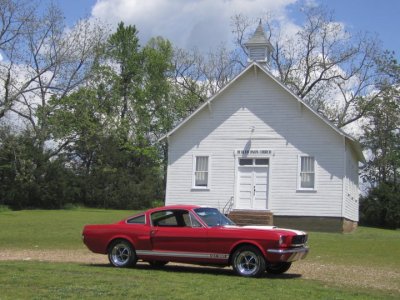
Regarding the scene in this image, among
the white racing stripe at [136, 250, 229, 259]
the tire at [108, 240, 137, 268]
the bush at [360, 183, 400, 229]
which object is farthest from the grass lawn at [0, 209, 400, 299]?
the bush at [360, 183, 400, 229]

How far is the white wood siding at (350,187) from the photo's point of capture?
1181 inches

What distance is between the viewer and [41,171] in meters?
46.1

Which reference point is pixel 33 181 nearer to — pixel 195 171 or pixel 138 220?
pixel 195 171

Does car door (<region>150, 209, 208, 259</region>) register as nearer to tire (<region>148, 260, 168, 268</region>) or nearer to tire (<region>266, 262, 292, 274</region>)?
tire (<region>148, 260, 168, 268</region>)

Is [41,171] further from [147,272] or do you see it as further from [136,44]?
[147,272]

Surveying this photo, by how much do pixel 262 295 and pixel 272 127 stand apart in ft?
67.1

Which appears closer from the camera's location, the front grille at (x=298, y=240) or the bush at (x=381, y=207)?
the front grille at (x=298, y=240)

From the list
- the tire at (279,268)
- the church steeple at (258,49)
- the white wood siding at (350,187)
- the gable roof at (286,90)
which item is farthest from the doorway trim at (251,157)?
the tire at (279,268)

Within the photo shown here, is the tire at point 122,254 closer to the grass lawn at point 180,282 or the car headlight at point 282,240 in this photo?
the grass lawn at point 180,282

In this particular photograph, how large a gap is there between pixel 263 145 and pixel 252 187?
6.92 ft

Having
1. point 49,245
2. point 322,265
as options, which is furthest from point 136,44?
point 322,265

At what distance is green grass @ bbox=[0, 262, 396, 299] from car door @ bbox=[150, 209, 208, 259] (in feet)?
1.53

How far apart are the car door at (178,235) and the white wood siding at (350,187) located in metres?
16.8

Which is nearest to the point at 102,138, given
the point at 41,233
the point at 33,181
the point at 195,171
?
the point at 33,181
